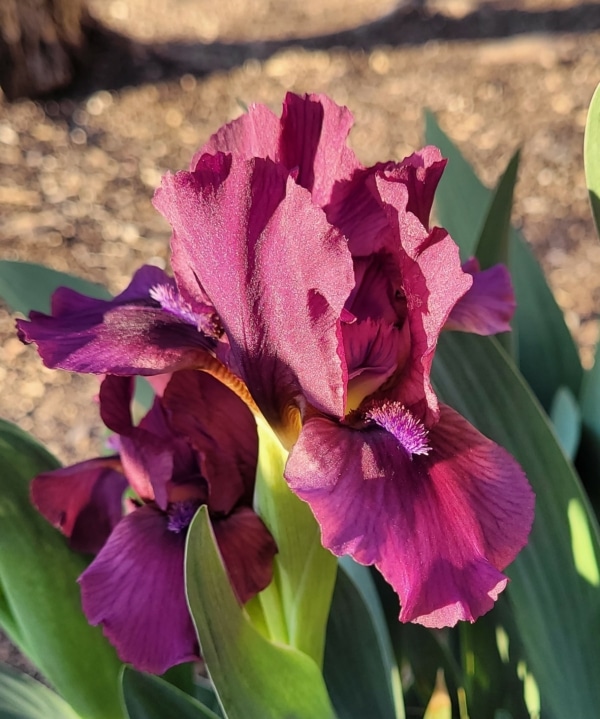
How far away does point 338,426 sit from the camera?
1.09 ft

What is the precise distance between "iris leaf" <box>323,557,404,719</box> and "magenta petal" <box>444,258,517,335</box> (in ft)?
0.67

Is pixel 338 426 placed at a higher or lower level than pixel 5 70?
lower

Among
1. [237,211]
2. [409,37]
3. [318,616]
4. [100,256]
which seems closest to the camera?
[237,211]

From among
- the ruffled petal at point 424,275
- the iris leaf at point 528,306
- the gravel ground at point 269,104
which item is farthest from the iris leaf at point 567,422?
the gravel ground at point 269,104

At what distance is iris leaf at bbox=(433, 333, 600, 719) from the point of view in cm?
46

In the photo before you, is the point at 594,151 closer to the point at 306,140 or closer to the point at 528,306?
the point at 306,140

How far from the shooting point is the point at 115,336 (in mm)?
357

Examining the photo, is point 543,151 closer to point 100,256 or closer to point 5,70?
point 100,256

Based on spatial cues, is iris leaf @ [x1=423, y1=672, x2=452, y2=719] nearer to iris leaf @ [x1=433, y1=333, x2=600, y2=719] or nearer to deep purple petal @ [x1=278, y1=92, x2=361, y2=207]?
iris leaf @ [x1=433, y1=333, x2=600, y2=719]

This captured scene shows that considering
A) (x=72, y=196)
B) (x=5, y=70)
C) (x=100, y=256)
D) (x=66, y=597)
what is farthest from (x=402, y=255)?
(x=5, y=70)

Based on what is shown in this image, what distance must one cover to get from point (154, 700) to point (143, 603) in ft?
0.23

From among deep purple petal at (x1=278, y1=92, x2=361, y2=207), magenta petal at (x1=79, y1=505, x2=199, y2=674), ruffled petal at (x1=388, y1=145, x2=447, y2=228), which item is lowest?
magenta petal at (x1=79, y1=505, x2=199, y2=674)

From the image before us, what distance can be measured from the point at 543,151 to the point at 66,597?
1.71 meters

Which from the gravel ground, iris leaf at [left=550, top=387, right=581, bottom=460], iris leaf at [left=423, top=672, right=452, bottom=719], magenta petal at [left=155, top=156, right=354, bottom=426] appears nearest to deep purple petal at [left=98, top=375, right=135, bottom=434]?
magenta petal at [left=155, top=156, right=354, bottom=426]
